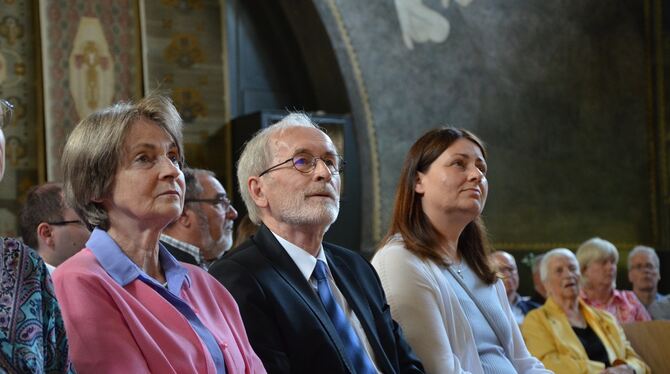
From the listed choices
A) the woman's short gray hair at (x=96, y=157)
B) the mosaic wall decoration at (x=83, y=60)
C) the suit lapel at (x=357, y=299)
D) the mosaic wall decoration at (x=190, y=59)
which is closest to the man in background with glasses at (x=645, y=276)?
the mosaic wall decoration at (x=190, y=59)

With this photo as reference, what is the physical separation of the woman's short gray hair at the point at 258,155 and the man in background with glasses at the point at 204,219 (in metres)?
1.45

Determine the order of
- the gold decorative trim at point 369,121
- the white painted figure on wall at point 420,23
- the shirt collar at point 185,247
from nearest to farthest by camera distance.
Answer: the shirt collar at point 185,247 → the gold decorative trim at point 369,121 → the white painted figure on wall at point 420,23

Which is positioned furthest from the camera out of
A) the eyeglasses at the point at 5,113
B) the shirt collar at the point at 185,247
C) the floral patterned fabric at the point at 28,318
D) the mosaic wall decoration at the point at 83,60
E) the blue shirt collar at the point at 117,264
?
the mosaic wall decoration at the point at 83,60

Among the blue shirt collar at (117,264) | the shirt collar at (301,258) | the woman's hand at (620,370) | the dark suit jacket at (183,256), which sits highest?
the blue shirt collar at (117,264)

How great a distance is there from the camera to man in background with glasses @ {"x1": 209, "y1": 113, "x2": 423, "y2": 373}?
3008mm

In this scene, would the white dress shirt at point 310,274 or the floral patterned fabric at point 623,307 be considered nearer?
the white dress shirt at point 310,274

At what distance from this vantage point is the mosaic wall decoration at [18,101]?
847 cm

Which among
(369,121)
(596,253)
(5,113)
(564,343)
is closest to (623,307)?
(596,253)

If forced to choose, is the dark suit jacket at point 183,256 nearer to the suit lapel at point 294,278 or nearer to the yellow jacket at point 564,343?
the suit lapel at point 294,278

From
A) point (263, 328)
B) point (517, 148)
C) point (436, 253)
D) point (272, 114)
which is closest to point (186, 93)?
point (272, 114)

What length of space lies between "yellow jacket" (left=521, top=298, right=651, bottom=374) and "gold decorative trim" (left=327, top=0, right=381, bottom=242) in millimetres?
4187

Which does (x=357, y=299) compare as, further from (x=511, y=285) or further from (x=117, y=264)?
(x=511, y=285)

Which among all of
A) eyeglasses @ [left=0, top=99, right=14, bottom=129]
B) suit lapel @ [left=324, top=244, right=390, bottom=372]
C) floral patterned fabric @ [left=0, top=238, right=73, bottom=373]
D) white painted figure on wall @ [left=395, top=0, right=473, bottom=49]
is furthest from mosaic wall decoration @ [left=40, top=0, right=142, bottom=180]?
floral patterned fabric @ [left=0, top=238, right=73, bottom=373]

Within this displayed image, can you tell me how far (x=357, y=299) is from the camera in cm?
334
